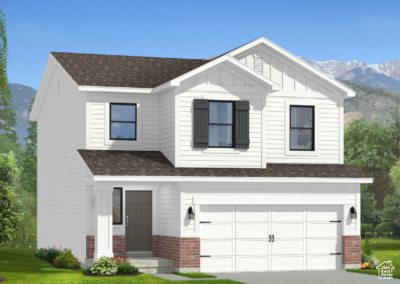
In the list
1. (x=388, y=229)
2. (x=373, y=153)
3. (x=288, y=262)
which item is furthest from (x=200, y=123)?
(x=373, y=153)

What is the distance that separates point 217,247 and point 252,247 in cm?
132

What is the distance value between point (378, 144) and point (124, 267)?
49420mm

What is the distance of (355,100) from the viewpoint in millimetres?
175125

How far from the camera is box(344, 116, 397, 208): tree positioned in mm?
66312

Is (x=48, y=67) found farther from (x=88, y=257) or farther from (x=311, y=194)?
(x=311, y=194)

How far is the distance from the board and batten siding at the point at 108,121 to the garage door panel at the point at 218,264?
4.71m

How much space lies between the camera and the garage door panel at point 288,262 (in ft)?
83.6

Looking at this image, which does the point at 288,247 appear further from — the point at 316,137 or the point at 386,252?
the point at 386,252

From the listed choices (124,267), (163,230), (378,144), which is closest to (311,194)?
(163,230)

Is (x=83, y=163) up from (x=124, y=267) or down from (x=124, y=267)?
up

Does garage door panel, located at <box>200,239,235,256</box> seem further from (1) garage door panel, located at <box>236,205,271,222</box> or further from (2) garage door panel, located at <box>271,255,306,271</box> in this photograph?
(2) garage door panel, located at <box>271,255,306,271</box>

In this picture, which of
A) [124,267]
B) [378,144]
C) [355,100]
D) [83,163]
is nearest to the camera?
[124,267]

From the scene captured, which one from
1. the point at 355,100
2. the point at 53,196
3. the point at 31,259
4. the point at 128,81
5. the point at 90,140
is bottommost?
the point at 31,259

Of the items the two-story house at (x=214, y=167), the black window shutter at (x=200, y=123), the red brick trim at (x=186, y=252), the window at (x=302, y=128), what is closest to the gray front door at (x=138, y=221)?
the two-story house at (x=214, y=167)
